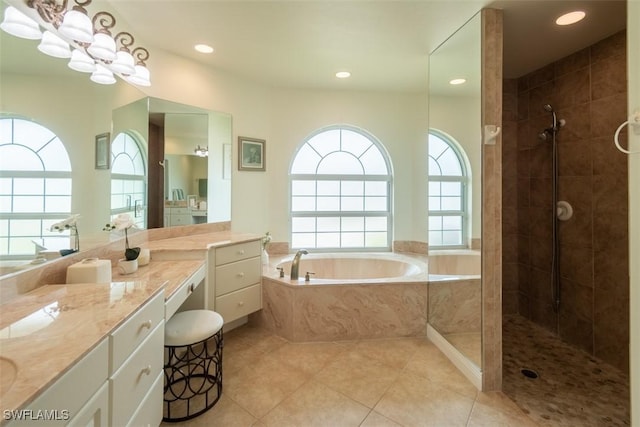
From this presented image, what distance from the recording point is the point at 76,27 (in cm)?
136

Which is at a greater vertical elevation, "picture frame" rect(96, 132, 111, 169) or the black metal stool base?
"picture frame" rect(96, 132, 111, 169)

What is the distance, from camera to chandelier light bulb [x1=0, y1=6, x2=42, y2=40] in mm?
1097

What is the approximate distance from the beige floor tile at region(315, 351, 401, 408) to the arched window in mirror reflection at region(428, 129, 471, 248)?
1.12 metres

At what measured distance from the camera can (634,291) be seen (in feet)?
3.42

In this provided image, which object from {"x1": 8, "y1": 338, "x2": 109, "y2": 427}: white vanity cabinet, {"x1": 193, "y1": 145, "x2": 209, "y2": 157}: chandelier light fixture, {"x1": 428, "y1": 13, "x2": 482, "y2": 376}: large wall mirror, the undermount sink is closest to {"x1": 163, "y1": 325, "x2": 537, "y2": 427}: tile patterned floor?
{"x1": 428, "y1": 13, "x2": 482, "y2": 376}: large wall mirror

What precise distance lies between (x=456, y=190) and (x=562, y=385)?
1483 millimetres

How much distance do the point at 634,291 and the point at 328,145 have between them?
111 inches

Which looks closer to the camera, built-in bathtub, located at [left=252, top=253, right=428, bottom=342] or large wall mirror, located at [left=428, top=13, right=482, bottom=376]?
large wall mirror, located at [left=428, top=13, right=482, bottom=376]

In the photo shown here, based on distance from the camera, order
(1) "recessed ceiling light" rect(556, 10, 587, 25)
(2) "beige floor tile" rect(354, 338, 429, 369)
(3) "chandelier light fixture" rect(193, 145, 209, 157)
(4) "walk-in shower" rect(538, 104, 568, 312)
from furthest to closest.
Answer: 1. (3) "chandelier light fixture" rect(193, 145, 209, 157)
2. (4) "walk-in shower" rect(538, 104, 568, 312)
3. (2) "beige floor tile" rect(354, 338, 429, 369)
4. (1) "recessed ceiling light" rect(556, 10, 587, 25)

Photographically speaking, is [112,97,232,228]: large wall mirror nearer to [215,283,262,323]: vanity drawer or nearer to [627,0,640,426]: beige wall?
[215,283,262,323]: vanity drawer

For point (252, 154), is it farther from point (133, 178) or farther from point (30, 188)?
point (30, 188)

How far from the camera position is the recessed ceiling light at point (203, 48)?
7.41 ft

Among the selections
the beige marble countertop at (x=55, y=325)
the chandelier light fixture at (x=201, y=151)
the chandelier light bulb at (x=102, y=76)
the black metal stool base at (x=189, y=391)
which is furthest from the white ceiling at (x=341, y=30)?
the black metal stool base at (x=189, y=391)

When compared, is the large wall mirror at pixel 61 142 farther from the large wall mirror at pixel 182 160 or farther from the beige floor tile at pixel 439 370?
the beige floor tile at pixel 439 370
